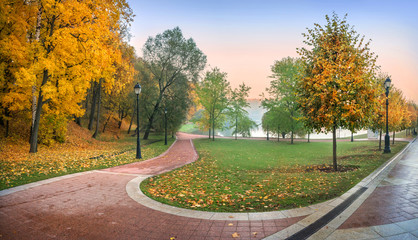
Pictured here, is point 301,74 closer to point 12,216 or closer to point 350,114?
point 350,114

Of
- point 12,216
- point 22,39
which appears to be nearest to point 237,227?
point 12,216

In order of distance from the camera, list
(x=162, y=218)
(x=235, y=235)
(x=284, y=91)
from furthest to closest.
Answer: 1. (x=284, y=91)
2. (x=162, y=218)
3. (x=235, y=235)

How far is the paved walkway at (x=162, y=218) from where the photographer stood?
3891 mm

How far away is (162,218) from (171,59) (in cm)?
2748

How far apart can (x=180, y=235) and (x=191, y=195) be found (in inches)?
92.3

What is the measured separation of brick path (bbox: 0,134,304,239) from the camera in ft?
12.8

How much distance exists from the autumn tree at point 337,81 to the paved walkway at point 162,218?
3.49 metres

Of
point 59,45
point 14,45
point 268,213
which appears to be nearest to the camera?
point 268,213

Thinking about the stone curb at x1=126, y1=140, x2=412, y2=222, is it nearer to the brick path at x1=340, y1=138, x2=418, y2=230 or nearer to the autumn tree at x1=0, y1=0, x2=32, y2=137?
the brick path at x1=340, y1=138, x2=418, y2=230

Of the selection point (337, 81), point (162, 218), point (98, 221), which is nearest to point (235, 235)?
point (162, 218)

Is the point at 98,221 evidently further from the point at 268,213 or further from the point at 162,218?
the point at 268,213

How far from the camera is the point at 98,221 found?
445 centimetres

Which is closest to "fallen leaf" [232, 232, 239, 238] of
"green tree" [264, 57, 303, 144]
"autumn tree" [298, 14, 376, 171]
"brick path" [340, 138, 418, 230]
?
"brick path" [340, 138, 418, 230]

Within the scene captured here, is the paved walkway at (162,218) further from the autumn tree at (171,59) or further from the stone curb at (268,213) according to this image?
the autumn tree at (171,59)
